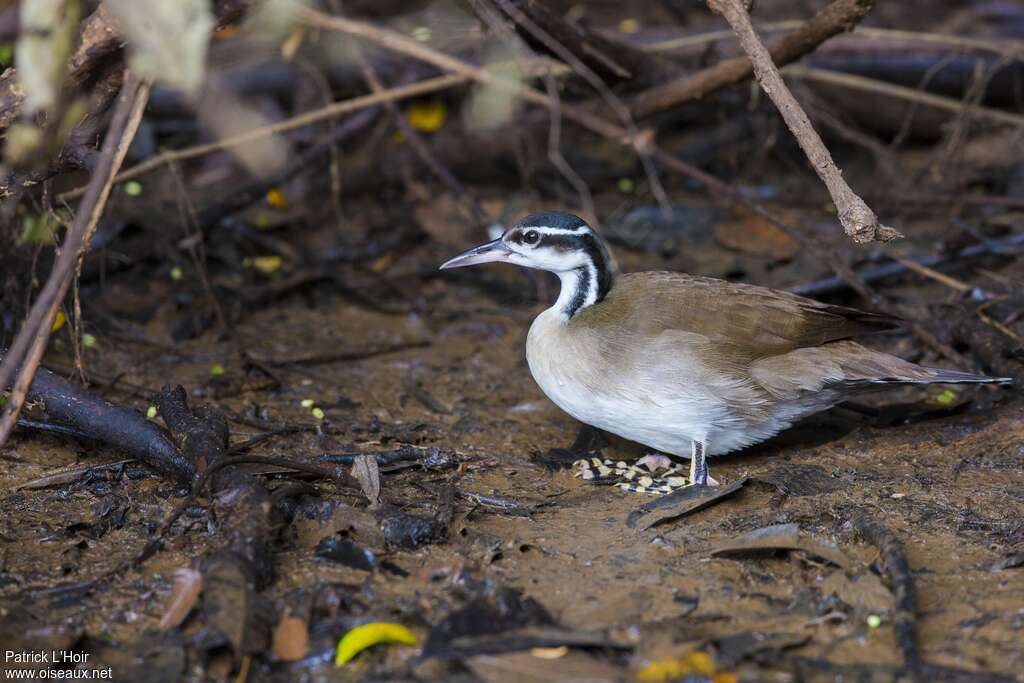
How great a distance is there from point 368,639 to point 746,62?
13.7ft

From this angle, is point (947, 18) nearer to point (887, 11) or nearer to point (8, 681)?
point (887, 11)

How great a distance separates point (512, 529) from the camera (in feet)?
15.2

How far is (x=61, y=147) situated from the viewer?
15.8 ft

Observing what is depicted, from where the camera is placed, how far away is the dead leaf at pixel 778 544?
14.0 feet

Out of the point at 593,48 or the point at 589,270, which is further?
the point at 593,48

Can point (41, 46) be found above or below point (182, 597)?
above

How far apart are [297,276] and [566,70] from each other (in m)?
2.23

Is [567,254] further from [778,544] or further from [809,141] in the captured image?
[778,544]

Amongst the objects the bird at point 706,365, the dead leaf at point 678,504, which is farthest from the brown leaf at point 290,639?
the bird at point 706,365

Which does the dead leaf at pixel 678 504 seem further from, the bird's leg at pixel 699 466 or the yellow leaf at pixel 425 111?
the yellow leaf at pixel 425 111

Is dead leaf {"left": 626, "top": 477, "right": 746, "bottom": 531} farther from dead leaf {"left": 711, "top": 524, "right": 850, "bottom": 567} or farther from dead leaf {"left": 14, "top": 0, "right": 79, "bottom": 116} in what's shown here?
dead leaf {"left": 14, "top": 0, "right": 79, "bottom": 116}

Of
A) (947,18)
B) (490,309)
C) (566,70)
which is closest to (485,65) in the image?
(566,70)

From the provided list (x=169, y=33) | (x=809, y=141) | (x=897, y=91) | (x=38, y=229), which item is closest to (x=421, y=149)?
(x=38, y=229)

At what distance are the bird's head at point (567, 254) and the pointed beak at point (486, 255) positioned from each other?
0.04 m
